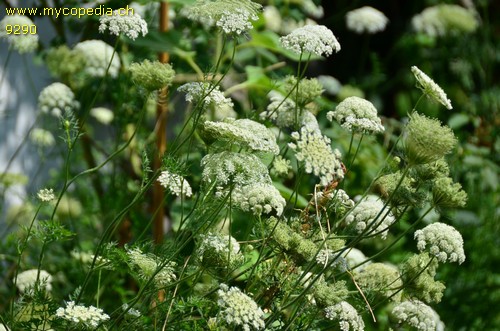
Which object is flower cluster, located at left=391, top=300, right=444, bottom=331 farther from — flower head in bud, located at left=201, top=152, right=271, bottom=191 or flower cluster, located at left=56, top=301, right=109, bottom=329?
flower cluster, located at left=56, top=301, right=109, bottom=329

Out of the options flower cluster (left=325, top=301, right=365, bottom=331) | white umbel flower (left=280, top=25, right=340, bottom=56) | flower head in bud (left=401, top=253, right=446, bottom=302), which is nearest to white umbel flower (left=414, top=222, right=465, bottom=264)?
flower head in bud (left=401, top=253, right=446, bottom=302)

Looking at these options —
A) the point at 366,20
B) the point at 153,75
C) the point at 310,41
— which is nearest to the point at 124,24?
the point at 153,75

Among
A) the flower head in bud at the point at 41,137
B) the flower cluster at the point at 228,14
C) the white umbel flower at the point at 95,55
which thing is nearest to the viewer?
the flower cluster at the point at 228,14

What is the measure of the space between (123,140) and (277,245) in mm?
1622

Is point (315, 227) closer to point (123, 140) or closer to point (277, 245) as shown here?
point (277, 245)

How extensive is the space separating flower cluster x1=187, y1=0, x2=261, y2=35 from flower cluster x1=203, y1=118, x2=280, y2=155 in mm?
155

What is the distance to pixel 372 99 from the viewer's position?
15.3ft

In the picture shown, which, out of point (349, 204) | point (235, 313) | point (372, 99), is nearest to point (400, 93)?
point (372, 99)

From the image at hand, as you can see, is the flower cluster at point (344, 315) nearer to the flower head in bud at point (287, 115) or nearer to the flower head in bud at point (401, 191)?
the flower head in bud at point (401, 191)

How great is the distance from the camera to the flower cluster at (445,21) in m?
4.20

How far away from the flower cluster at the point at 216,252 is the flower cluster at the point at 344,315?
0.59ft

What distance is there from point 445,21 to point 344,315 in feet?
9.34

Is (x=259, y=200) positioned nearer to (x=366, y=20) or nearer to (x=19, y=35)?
(x=19, y=35)

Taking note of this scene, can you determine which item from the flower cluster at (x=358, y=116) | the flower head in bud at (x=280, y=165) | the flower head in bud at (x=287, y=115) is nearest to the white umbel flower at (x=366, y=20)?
the flower head in bud at (x=287, y=115)
